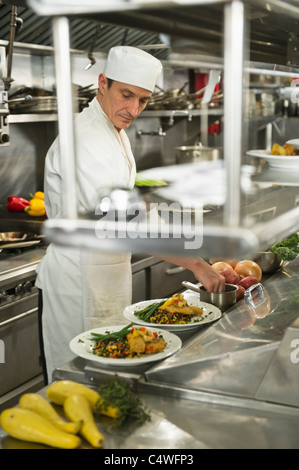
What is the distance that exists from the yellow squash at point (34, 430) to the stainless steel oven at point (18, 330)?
57.6 inches

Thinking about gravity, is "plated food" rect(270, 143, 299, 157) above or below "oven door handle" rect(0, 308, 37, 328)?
above

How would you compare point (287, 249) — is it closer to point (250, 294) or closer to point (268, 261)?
point (268, 261)

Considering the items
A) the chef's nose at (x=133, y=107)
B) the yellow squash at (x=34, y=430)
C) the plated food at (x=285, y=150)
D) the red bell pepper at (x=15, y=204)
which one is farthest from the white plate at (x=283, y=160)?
the red bell pepper at (x=15, y=204)

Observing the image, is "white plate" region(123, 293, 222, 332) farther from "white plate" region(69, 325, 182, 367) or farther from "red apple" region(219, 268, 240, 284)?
"red apple" region(219, 268, 240, 284)

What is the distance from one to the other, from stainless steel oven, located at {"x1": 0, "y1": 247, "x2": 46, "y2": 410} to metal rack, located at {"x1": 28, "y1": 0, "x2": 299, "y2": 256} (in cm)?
190

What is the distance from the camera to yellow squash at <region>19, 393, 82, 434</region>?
1.54m

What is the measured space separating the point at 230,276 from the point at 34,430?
4.45ft

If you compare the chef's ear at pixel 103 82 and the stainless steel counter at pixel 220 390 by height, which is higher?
the chef's ear at pixel 103 82

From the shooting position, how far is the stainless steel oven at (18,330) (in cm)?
302

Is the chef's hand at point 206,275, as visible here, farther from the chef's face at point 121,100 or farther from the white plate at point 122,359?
the chef's face at point 121,100

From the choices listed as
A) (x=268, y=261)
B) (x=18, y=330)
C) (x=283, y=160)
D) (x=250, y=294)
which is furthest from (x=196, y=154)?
Answer: (x=283, y=160)

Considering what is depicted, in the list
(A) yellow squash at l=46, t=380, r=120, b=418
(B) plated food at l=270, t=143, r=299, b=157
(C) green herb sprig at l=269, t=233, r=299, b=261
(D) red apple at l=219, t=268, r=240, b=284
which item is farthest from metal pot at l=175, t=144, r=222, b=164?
(A) yellow squash at l=46, t=380, r=120, b=418

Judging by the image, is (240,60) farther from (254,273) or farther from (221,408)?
(254,273)

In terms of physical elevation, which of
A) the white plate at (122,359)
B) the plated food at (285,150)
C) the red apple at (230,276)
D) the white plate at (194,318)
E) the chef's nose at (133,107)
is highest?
the chef's nose at (133,107)
